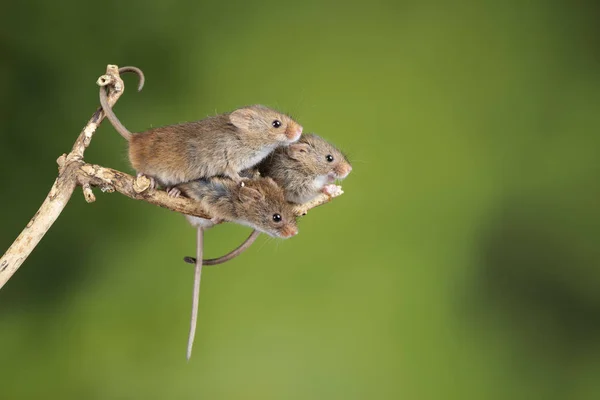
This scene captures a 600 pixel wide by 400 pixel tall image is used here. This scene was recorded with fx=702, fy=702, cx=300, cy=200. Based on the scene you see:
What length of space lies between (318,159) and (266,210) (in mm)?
270

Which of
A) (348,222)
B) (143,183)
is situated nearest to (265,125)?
(143,183)

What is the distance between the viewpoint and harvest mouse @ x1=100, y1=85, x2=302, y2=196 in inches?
74.6

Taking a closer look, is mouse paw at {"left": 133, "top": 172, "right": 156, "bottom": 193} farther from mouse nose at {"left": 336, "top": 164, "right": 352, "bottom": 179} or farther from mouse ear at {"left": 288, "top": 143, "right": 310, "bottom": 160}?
mouse nose at {"left": 336, "top": 164, "right": 352, "bottom": 179}

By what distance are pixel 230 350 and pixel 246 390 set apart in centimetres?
21

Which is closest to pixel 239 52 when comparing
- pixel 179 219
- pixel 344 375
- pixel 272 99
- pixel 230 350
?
pixel 272 99

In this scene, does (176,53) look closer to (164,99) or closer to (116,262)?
(164,99)

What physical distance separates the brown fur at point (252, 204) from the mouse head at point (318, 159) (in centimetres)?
13

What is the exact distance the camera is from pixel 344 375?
3504mm

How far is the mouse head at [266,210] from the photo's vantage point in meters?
1.86

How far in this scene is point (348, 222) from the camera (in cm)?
→ 344

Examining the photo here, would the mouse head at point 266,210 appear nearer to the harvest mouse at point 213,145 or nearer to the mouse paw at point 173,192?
the harvest mouse at point 213,145

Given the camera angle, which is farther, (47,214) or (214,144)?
(47,214)

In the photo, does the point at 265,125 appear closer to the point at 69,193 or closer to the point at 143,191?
the point at 143,191

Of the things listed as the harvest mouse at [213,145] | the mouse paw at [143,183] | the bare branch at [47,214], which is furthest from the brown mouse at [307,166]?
Result: the bare branch at [47,214]
